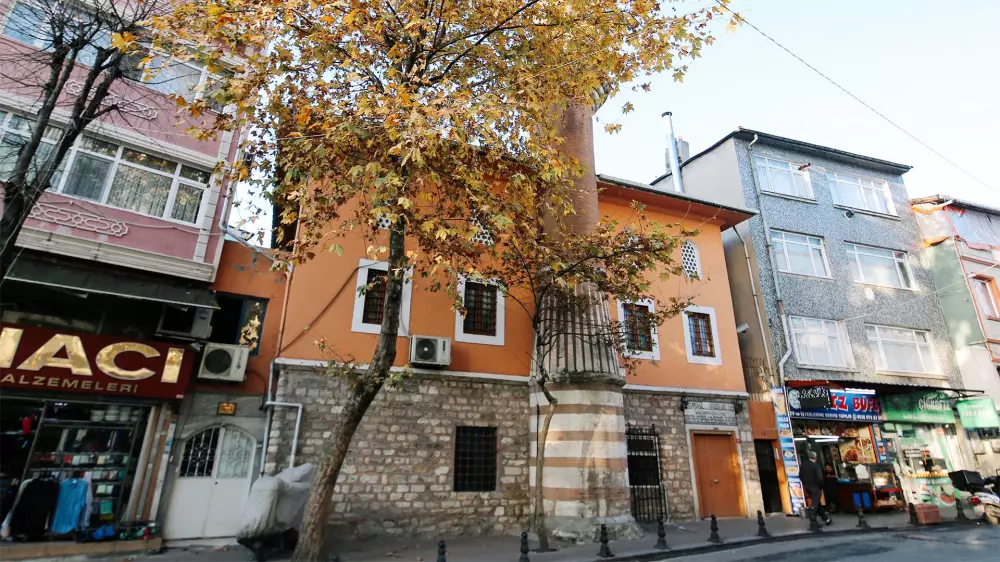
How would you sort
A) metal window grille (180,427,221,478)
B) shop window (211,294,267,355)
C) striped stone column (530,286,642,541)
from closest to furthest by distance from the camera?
metal window grille (180,427,221,478), striped stone column (530,286,642,541), shop window (211,294,267,355)

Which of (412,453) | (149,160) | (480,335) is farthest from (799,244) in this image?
(149,160)

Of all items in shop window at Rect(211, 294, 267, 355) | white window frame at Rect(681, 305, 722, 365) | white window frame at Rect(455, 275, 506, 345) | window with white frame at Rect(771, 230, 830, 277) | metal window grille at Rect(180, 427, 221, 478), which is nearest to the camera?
metal window grille at Rect(180, 427, 221, 478)

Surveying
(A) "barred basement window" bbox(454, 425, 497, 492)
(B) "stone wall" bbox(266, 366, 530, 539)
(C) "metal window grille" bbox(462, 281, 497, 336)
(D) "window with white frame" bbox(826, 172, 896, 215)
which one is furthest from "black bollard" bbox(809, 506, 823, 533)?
(D) "window with white frame" bbox(826, 172, 896, 215)

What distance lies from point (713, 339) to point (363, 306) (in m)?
9.55

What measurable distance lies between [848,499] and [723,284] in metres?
6.63

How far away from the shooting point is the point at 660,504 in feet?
39.1

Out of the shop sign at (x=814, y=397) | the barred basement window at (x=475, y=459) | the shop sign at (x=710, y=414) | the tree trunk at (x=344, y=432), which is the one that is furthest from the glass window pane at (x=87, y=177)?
the shop sign at (x=814, y=397)

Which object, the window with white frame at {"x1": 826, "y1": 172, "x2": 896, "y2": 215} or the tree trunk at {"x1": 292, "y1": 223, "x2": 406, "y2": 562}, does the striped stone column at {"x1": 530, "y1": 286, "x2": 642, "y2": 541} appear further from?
the window with white frame at {"x1": 826, "y1": 172, "x2": 896, "y2": 215}

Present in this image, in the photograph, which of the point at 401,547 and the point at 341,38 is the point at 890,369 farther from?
the point at 341,38

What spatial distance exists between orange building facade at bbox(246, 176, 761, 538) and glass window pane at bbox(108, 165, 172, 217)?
2.82m

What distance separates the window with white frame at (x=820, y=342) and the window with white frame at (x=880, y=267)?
2.42m

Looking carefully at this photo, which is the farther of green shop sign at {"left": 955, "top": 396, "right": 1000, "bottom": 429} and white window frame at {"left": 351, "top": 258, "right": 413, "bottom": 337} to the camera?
green shop sign at {"left": 955, "top": 396, "right": 1000, "bottom": 429}

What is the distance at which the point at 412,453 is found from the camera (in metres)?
10.1

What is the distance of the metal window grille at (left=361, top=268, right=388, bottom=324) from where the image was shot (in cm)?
1073
